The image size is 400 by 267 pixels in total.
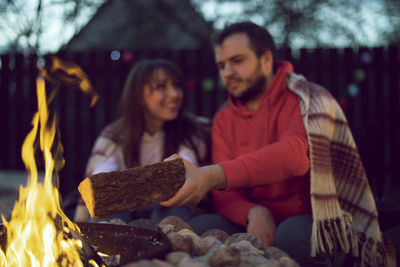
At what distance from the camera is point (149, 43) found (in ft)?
34.6

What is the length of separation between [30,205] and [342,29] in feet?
27.5

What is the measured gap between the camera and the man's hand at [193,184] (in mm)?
1762

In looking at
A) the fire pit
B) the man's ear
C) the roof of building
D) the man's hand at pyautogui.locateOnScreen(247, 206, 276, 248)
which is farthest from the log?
the roof of building

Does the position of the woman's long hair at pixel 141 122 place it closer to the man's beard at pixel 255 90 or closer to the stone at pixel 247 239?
the man's beard at pixel 255 90

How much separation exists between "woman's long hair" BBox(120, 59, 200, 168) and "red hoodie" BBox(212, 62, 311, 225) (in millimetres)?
354

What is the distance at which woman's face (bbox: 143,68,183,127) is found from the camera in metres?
3.26

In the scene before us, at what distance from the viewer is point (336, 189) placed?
2.53 metres

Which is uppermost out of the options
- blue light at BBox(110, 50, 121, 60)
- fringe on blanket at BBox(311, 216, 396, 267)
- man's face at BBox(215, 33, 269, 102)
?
blue light at BBox(110, 50, 121, 60)

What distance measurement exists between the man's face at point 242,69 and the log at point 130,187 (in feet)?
4.31

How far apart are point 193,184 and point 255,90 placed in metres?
1.35

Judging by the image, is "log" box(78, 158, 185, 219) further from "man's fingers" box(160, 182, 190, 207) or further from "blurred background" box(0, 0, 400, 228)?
"blurred background" box(0, 0, 400, 228)

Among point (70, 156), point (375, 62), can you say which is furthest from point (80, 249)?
point (375, 62)

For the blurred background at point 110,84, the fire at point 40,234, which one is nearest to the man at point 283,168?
the fire at point 40,234

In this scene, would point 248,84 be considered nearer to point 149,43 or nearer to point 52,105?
point 52,105
